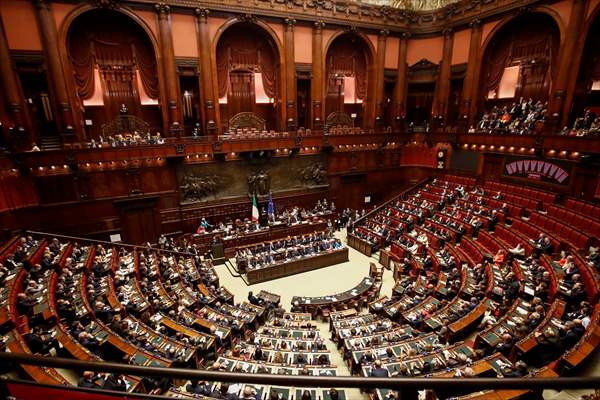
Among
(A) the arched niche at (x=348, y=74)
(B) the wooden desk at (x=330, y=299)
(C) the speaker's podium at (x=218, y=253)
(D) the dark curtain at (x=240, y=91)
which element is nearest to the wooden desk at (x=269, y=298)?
(B) the wooden desk at (x=330, y=299)

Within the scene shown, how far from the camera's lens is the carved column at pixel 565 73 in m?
13.8

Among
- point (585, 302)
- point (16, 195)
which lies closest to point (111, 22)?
point (16, 195)

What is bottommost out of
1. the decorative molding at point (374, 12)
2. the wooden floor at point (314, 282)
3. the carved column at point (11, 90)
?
the wooden floor at point (314, 282)

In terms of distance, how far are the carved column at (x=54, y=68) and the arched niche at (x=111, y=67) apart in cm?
70

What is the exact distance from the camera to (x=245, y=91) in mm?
18828

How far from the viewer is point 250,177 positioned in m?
17.4

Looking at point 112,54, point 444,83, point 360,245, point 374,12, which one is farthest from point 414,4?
point 112,54

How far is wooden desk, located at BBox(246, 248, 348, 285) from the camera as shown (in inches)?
520

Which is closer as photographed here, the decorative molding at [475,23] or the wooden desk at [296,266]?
the wooden desk at [296,266]

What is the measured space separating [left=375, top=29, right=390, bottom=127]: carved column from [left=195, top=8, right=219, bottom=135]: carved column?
32.2 feet

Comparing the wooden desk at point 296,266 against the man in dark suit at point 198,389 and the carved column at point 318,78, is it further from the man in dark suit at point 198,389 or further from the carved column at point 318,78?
the carved column at point 318,78

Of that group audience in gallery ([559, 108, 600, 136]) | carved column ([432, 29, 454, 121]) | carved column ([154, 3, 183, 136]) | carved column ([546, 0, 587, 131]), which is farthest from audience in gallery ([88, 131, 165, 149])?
carved column ([546, 0, 587, 131])

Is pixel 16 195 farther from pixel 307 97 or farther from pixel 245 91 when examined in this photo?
pixel 307 97

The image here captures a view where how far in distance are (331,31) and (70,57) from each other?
13.1 meters
